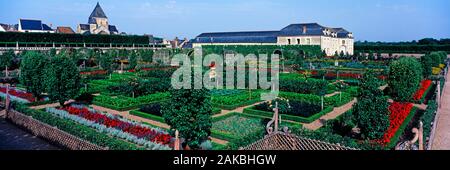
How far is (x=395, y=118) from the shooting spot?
16219 mm

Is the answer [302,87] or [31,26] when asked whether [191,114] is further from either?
[31,26]

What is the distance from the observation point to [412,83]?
2203 cm

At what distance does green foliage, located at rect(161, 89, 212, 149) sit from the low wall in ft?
8.41

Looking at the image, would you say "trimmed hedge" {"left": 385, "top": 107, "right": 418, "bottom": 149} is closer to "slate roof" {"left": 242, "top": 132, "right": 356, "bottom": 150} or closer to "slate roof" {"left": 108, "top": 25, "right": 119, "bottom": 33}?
"slate roof" {"left": 242, "top": 132, "right": 356, "bottom": 150}

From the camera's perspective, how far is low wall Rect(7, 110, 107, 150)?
39.6ft

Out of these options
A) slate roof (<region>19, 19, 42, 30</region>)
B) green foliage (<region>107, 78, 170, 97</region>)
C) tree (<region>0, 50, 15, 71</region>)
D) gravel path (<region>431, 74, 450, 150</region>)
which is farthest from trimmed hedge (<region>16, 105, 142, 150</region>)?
slate roof (<region>19, 19, 42, 30</region>)

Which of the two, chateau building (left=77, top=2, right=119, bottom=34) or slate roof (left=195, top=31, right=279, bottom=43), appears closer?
slate roof (left=195, top=31, right=279, bottom=43)

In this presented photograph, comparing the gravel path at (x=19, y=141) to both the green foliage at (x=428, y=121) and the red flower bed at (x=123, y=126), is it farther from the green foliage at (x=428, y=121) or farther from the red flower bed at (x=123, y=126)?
the green foliage at (x=428, y=121)

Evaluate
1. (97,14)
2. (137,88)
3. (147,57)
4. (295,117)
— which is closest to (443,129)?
(295,117)

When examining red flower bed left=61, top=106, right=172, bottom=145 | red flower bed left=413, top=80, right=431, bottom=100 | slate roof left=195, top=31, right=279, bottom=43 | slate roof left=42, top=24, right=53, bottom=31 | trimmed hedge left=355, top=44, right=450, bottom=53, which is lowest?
red flower bed left=61, top=106, right=172, bottom=145

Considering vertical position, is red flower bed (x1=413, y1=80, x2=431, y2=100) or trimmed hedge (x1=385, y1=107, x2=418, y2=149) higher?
red flower bed (x1=413, y1=80, x2=431, y2=100)

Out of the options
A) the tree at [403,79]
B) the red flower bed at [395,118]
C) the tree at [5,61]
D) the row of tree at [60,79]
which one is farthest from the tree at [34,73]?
the tree at [403,79]

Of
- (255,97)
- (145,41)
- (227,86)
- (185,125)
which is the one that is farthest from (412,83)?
(145,41)
